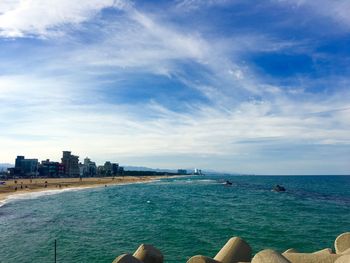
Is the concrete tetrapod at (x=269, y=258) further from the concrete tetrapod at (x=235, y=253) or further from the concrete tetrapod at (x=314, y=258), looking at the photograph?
the concrete tetrapod at (x=235, y=253)

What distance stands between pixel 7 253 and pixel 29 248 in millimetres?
1648

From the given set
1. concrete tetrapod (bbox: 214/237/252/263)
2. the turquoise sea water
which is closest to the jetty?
concrete tetrapod (bbox: 214/237/252/263)

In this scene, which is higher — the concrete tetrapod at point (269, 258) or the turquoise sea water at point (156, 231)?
the concrete tetrapod at point (269, 258)

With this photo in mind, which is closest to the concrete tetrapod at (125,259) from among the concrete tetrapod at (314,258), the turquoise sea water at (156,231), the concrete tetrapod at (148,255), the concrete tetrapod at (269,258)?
the concrete tetrapod at (148,255)

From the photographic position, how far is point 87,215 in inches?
1828

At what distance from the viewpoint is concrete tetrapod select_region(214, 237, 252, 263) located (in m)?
15.1

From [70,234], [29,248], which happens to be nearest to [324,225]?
[70,234]

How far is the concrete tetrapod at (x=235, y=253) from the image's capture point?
1506cm

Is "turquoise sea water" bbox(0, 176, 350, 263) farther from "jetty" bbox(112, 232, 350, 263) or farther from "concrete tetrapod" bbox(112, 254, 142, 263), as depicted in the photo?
"concrete tetrapod" bbox(112, 254, 142, 263)

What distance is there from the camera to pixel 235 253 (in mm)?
15289

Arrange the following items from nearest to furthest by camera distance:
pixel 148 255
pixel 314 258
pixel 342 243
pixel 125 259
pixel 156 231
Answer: pixel 125 259 < pixel 314 258 < pixel 148 255 < pixel 342 243 < pixel 156 231

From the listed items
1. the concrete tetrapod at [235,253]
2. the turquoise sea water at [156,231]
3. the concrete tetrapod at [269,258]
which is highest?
the concrete tetrapod at [269,258]

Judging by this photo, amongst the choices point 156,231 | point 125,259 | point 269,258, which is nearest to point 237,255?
point 269,258

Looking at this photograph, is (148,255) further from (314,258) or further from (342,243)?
(342,243)
